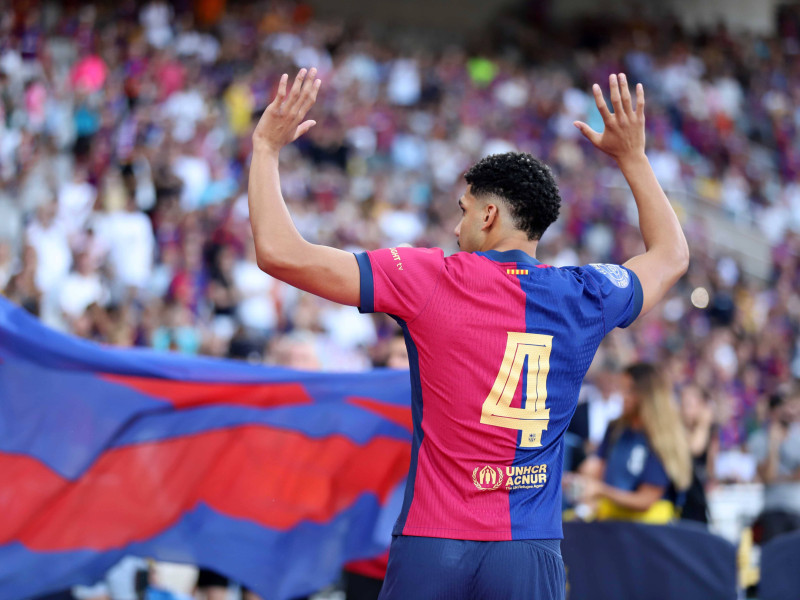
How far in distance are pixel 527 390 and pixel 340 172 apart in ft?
36.9

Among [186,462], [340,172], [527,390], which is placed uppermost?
[340,172]

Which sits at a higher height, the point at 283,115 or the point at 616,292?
the point at 283,115

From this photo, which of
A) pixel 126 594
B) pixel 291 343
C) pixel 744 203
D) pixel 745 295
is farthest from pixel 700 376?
pixel 126 594

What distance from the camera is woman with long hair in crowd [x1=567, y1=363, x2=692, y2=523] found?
551 cm

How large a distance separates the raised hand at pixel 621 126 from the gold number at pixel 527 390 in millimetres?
822

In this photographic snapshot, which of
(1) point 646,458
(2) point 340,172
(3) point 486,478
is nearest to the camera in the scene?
(3) point 486,478

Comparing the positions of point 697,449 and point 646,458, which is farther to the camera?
point 697,449

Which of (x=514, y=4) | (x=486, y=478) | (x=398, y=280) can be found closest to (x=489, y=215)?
(x=398, y=280)

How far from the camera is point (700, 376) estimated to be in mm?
13672

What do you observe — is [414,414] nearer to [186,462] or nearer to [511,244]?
[511,244]

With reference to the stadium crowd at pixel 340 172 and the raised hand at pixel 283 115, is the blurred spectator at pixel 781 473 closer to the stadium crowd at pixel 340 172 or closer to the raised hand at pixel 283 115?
the stadium crowd at pixel 340 172

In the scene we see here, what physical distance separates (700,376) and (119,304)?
838 centimetres

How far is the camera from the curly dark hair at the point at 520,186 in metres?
2.98

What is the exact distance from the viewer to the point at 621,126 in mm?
3305
